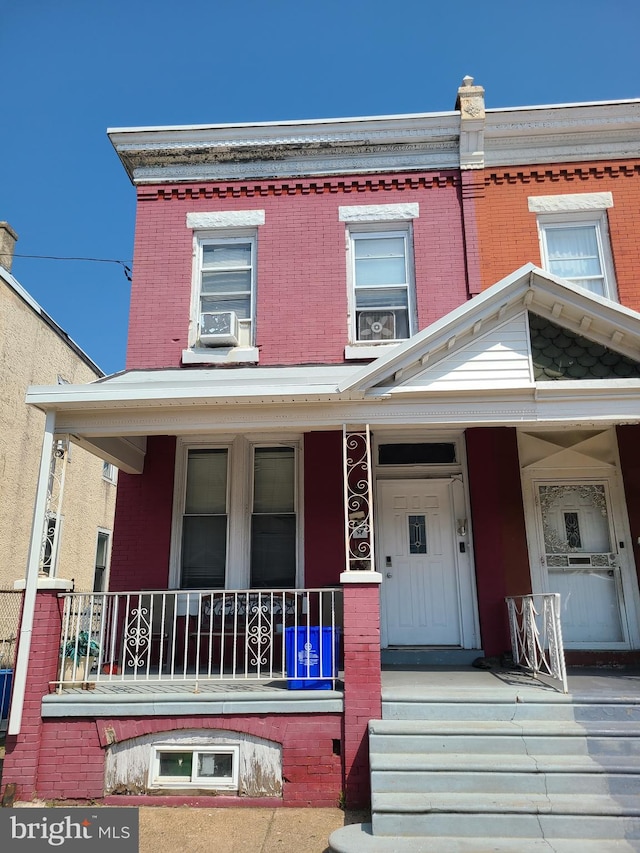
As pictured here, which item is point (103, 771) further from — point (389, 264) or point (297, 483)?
point (389, 264)

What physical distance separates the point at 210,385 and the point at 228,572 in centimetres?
258

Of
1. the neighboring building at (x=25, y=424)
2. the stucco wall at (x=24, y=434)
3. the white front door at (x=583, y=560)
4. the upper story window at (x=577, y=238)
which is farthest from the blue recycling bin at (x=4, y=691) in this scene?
the upper story window at (x=577, y=238)

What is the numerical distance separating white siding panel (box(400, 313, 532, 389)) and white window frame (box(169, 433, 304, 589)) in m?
2.37

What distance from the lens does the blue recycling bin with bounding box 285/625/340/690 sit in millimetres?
5723

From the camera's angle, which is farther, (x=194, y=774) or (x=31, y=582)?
(x=31, y=582)

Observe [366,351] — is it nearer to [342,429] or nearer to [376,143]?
[342,429]

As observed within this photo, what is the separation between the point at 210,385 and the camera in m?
6.26

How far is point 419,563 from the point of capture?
301 inches

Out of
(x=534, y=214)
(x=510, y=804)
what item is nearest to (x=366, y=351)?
(x=534, y=214)

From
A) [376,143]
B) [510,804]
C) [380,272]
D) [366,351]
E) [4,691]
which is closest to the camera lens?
[510,804]

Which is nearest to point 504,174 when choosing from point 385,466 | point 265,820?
point 385,466

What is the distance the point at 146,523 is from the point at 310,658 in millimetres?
3050

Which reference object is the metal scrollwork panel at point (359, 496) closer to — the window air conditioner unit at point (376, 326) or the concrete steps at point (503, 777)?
the concrete steps at point (503, 777)

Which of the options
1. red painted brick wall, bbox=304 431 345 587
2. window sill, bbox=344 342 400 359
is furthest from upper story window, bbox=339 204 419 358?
red painted brick wall, bbox=304 431 345 587
